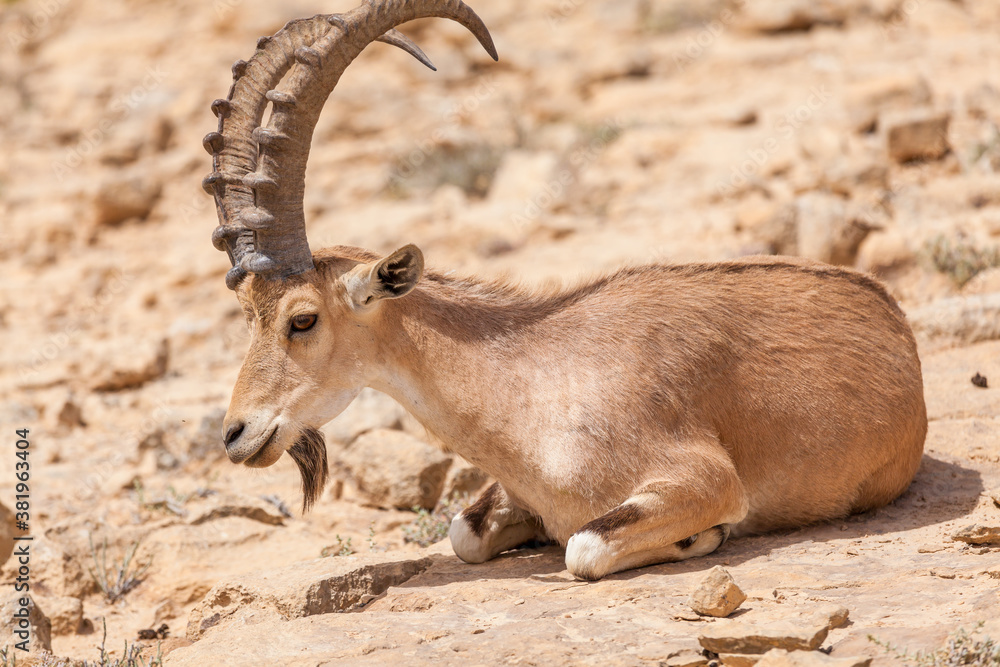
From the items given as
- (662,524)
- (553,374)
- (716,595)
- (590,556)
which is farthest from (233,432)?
(716,595)

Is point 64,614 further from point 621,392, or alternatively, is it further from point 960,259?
point 960,259

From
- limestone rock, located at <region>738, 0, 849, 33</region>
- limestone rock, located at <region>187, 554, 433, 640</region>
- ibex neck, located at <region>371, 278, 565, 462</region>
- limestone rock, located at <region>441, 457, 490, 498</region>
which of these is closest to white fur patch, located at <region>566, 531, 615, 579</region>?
ibex neck, located at <region>371, 278, 565, 462</region>

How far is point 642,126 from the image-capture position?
1703 cm

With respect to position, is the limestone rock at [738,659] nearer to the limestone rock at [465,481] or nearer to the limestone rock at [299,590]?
the limestone rock at [299,590]

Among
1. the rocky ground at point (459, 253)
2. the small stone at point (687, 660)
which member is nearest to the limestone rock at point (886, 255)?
the rocky ground at point (459, 253)

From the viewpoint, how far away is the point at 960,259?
9914mm

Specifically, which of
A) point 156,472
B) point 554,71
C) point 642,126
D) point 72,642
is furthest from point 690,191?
point 72,642

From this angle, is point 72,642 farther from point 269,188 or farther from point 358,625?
point 269,188

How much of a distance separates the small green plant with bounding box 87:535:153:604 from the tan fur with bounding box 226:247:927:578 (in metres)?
2.14

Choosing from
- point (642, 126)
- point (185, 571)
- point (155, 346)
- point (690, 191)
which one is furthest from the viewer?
point (642, 126)

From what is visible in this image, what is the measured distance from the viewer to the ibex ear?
546cm

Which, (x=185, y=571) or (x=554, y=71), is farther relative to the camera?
(x=554, y=71)

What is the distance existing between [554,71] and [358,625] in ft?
54.7

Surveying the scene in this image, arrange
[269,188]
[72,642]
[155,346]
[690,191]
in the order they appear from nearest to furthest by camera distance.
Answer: [269,188]
[72,642]
[155,346]
[690,191]
